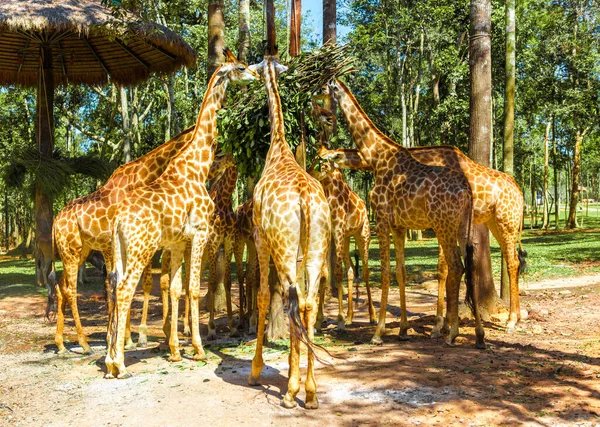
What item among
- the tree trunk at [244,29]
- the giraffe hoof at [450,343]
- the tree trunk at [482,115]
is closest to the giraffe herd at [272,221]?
the giraffe hoof at [450,343]

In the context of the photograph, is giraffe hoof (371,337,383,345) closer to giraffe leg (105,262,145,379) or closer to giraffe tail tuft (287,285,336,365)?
giraffe tail tuft (287,285,336,365)

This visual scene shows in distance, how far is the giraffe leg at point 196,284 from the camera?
7.83 metres

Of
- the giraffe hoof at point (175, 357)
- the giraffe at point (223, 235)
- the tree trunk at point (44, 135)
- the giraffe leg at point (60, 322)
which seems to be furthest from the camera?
the tree trunk at point (44, 135)

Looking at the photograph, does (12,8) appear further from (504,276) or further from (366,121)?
(504,276)

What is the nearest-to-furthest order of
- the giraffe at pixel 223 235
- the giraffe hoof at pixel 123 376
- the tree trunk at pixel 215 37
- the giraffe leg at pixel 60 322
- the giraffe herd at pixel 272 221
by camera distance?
the giraffe herd at pixel 272 221
the giraffe hoof at pixel 123 376
the giraffe leg at pixel 60 322
the giraffe at pixel 223 235
the tree trunk at pixel 215 37

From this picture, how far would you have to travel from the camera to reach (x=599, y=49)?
101ft

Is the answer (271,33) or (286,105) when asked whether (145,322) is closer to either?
(286,105)

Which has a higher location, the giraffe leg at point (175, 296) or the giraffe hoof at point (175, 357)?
the giraffe leg at point (175, 296)

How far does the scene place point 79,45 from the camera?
1574 cm

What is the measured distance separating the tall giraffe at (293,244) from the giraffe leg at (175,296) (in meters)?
1.61

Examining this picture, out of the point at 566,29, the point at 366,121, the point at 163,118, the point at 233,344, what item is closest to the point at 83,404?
the point at 233,344

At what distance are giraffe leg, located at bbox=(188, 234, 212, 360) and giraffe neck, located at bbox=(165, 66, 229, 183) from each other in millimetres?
927

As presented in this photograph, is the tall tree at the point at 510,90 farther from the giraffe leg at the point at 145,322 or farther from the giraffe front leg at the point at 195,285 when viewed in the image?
the giraffe leg at the point at 145,322

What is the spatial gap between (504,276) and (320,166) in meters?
4.51
